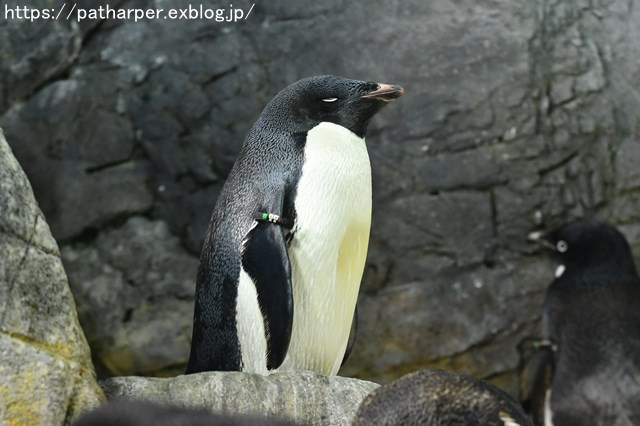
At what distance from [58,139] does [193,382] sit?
2.60 m

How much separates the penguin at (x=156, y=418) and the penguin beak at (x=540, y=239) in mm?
2723

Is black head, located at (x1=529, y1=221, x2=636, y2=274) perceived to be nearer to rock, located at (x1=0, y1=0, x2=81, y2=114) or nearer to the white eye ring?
the white eye ring

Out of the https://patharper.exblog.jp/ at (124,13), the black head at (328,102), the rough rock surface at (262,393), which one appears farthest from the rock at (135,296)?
the rough rock surface at (262,393)

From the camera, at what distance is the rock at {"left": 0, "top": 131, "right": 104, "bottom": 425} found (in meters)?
1.73

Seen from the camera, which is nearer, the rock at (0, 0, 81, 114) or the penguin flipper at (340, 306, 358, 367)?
the penguin flipper at (340, 306, 358, 367)

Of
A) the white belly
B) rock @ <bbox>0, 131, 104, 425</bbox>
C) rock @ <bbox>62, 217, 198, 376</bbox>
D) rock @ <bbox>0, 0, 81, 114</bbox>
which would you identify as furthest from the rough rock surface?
rock @ <bbox>0, 0, 81, 114</bbox>

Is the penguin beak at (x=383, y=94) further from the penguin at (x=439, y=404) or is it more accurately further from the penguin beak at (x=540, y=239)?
the penguin beak at (x=540, y=239)

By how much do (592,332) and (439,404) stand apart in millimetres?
2152

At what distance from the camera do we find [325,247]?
8.46ft

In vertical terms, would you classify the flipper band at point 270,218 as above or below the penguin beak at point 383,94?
below

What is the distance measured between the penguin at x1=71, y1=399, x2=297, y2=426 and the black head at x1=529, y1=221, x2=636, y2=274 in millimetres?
2539

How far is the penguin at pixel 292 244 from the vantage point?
8.21 feet

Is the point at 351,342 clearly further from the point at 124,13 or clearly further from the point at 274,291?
the point at 124,13

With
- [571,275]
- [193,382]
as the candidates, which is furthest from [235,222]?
[571,275]
